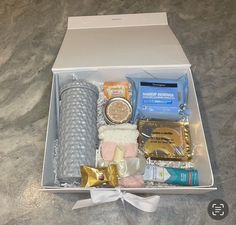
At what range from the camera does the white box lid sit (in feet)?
2.89

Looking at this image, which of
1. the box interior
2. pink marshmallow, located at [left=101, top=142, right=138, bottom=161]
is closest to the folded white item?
pink marshmallow, located at [left=101, top=142, right=138, bottom=161]

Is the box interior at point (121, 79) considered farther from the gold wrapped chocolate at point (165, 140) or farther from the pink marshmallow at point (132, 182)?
the pink marshmallow at point (132, 182)

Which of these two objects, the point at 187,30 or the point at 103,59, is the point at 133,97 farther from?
the point at 187,30

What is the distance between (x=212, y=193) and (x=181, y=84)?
28 centimetres

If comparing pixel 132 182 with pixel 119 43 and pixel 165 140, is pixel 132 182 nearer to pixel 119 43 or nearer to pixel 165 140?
pixel 165 140

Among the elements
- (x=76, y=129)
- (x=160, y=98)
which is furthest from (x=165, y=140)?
(x=76, y=129)

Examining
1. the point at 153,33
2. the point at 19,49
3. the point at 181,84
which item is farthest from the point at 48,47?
the point at 181,84

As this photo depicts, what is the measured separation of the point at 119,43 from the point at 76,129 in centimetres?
28

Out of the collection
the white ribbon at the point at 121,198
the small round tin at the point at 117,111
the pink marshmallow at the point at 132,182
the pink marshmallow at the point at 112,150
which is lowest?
the white ribbon at the point at 121,198

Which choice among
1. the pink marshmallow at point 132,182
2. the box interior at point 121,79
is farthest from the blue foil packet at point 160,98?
the pink marshmallow at point 132,182

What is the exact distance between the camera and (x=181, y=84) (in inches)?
35.9

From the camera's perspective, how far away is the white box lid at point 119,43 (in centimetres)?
88

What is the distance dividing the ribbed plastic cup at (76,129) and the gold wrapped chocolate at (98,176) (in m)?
0.03

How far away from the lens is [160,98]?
906 millimetres
